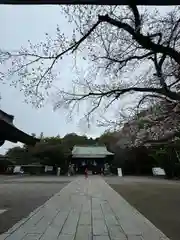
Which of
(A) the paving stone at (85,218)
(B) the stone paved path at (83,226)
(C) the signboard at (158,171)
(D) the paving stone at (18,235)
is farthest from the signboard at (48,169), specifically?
(D) the paving stone at (18,235)

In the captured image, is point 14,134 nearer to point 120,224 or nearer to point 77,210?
Answer: point 77,210

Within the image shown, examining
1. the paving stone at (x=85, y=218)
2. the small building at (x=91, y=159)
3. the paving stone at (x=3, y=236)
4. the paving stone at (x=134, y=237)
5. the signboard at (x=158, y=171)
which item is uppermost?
the small building at (x=91, y=159)

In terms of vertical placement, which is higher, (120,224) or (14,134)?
(14,134)

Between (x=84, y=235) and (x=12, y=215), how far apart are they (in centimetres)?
304

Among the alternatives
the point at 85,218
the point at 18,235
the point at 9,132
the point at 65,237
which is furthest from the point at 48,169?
the point at 65,237

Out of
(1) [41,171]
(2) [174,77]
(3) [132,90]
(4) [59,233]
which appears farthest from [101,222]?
(1) [41,171]

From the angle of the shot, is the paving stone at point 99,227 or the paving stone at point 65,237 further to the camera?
the paving stone at point 99,227

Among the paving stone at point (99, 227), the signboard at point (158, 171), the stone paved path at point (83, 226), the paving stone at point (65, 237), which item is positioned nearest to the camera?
the paving stone at point (65, 237)

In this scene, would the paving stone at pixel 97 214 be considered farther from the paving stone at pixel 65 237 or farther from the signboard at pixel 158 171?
the signboard at pixel 158 171

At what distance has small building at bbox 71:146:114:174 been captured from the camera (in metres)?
58.2

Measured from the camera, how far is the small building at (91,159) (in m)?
58.2

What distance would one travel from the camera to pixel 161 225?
25.8ft

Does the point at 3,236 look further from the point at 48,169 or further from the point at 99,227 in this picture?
the point at 48,169

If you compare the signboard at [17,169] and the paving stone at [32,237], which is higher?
the signboard at [17,169]
